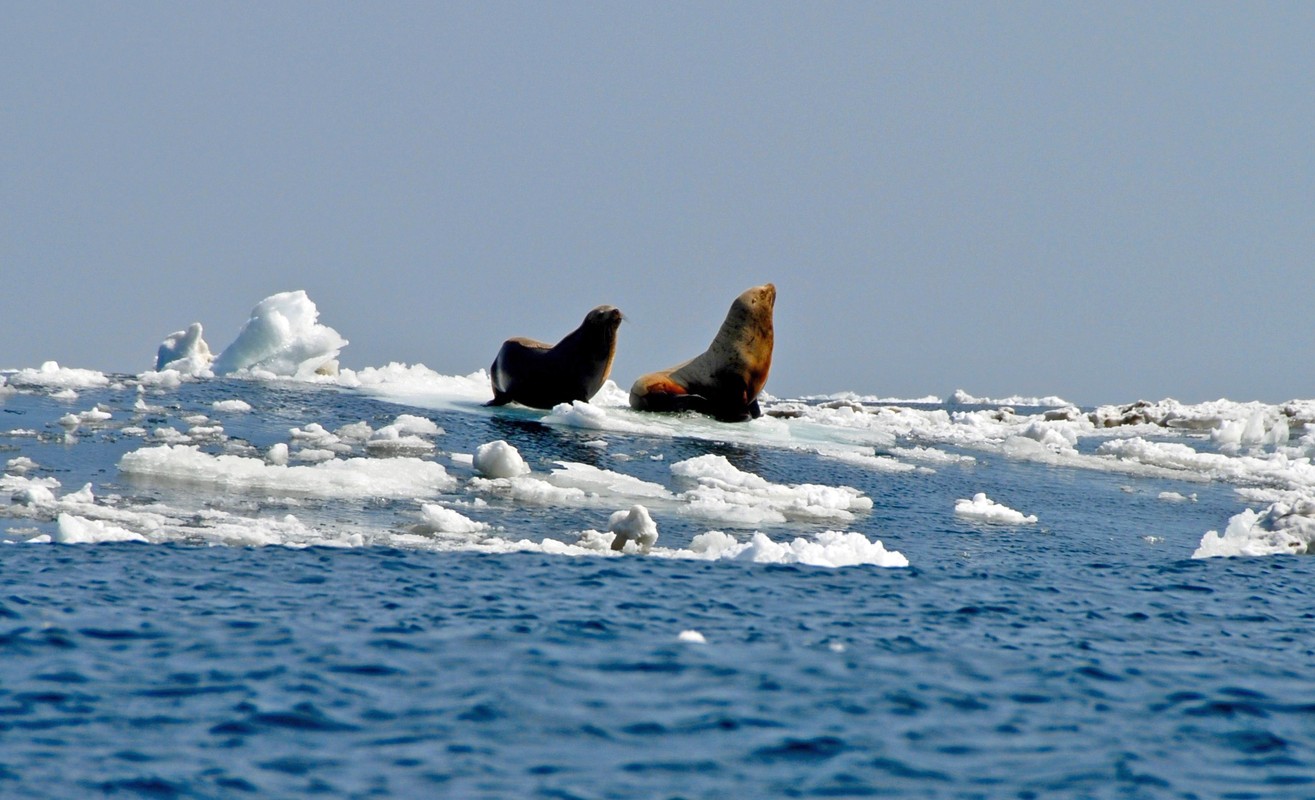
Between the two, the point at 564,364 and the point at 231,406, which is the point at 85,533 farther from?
the point at 564,364

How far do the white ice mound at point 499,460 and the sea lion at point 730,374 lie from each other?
43.1 feet

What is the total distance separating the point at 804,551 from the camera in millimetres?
15258

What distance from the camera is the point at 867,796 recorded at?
7262 mm

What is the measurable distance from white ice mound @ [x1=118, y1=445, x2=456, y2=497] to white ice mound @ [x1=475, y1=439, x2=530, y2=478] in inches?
36.8

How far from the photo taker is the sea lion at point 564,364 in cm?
3397

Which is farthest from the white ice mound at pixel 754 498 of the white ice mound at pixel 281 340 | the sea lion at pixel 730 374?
the white ice mound at pixel 281 340

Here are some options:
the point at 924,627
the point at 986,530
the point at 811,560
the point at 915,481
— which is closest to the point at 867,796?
the point at 924,627

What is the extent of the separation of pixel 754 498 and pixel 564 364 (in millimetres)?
14113

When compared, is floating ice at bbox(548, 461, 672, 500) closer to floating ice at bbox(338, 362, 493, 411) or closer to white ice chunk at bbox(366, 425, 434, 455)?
white ice chunk at bbox(366, 425, 434, 455)

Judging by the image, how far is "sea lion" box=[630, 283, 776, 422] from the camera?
3397 centimetres

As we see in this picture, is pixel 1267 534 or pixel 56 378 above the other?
pixel 56 378

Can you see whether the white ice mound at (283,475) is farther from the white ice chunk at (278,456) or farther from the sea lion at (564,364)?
the sea lion at (564,364)

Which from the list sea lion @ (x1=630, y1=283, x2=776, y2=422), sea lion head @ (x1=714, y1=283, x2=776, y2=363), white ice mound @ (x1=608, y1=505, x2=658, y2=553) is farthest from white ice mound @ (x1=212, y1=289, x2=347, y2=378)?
white ice mound @ (x1=608, y1=505, x2=658, y2=553)

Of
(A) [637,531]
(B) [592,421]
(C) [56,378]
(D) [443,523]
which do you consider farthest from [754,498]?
(C) [56,378]
